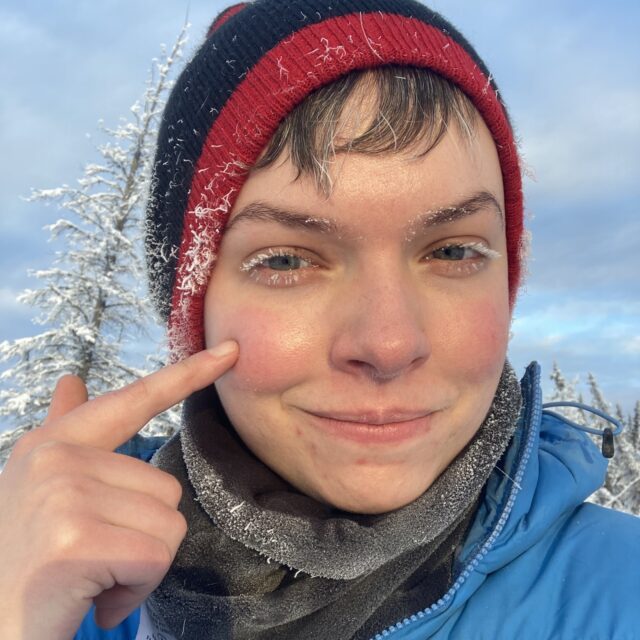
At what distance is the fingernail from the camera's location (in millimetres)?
1787

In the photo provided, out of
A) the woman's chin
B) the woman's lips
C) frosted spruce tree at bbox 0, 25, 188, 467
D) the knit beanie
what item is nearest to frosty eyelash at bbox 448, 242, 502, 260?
the knit beanie

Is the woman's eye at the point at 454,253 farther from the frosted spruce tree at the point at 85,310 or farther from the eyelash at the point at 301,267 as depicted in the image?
the frosted spruce tree at the point at 85,310

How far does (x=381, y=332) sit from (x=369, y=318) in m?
0.06

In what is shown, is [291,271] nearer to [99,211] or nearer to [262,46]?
[262,46]

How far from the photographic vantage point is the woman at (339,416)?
1563mm

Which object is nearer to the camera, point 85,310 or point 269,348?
point 269,348

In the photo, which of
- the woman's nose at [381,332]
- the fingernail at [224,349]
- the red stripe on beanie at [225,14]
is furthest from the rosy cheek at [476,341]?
the red stripe on beanie at [225,14]

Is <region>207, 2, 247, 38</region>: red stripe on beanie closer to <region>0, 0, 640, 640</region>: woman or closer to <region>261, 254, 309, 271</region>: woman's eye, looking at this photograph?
<region>0, 0, 640, 640</region>: woman

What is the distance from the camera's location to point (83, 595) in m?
1.45

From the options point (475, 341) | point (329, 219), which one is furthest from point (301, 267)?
point (475, 341)

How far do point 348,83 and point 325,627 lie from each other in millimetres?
1696

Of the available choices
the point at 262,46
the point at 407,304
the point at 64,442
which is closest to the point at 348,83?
the point at 262,46

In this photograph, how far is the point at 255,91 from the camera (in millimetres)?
1924

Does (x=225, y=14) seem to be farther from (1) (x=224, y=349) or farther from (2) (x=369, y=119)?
(1) (x=224, y=349)
